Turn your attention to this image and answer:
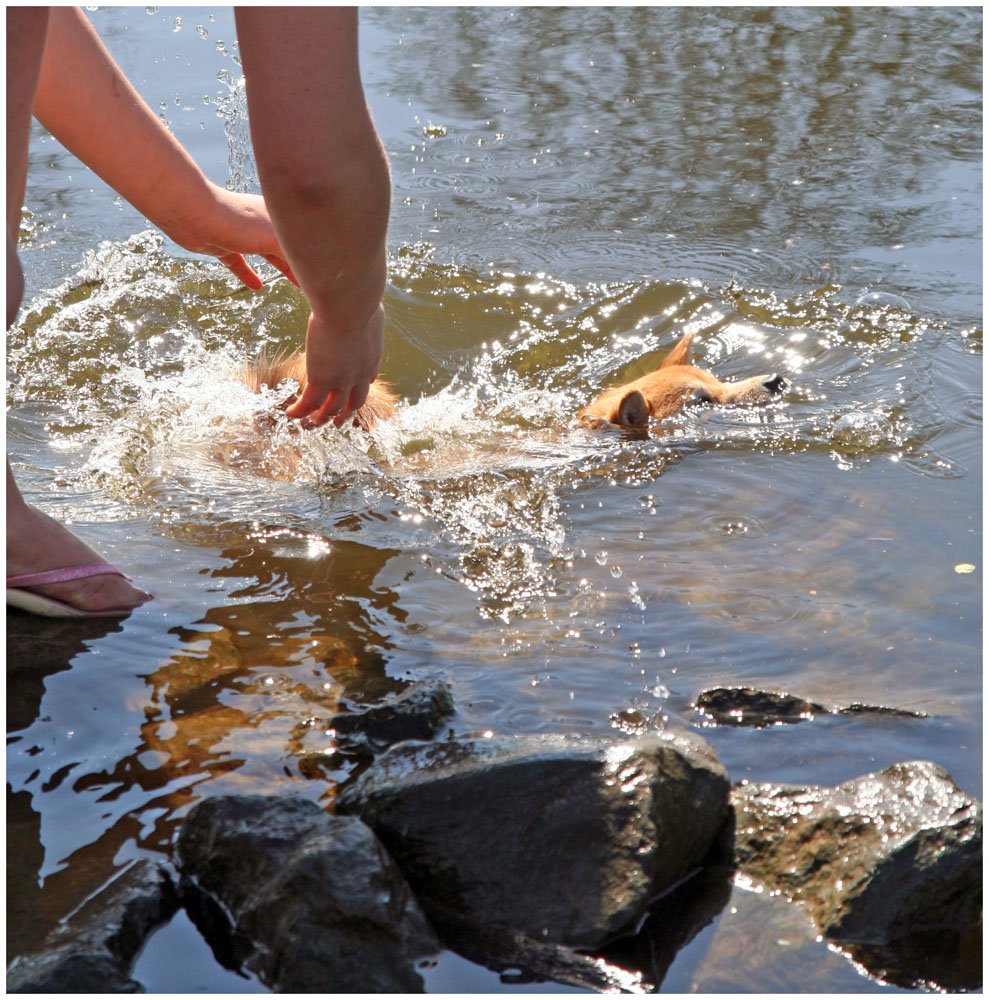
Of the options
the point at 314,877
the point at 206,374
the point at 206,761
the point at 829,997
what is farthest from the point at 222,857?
the point at 206,374

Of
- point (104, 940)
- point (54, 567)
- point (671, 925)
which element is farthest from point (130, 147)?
point (671, 925)

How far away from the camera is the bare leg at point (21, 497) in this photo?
244 cm

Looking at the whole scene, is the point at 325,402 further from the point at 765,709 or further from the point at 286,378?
the point at 286,378

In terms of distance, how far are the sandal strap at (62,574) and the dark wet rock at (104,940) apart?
0.92m

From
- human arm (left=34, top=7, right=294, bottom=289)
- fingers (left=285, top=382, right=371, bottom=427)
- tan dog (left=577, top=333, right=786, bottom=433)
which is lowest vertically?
tan dog (left=577, top=333, right=786, bottom=433)

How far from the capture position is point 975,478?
3959 millimetres

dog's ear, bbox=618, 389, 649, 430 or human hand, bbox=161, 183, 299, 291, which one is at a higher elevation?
human hand, bbox=161, 183, 299, 291

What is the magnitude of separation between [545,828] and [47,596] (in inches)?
54.7

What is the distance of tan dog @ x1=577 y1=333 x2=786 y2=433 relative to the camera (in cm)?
477

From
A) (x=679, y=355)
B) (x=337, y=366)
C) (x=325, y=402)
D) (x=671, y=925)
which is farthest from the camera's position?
(x=679, y=355)

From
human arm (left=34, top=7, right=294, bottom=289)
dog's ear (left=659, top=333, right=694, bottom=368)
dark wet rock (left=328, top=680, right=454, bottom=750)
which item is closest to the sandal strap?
dark wet rock (left=328, top=680, right=454, bottom=750)

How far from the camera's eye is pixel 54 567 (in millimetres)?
2811

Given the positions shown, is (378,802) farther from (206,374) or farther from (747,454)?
(206,374)

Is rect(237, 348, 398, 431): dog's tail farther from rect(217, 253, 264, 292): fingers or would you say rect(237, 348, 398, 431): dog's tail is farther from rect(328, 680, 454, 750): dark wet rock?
rect(328, 680, 454, 750): dark wet rock
